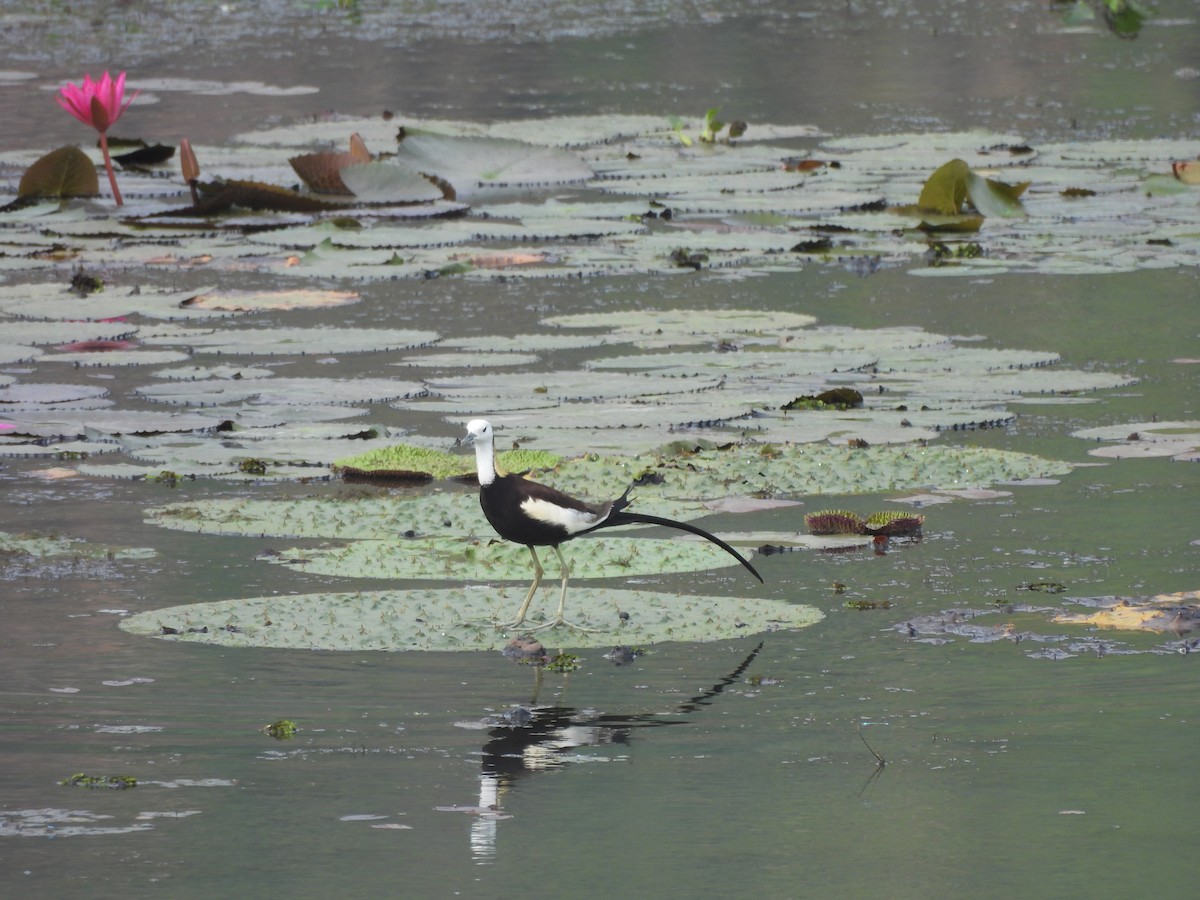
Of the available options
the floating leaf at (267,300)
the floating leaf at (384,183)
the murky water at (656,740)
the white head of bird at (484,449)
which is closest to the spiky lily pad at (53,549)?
the murky water at (656,740)

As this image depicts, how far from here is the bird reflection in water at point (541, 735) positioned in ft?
10.7

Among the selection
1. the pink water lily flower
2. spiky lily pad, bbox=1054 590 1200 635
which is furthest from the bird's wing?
the pink water lily flower

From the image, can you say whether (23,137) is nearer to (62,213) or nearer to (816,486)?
(62,213)

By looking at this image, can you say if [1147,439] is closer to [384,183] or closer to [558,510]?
[558,510]

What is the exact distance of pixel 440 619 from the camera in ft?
13.4

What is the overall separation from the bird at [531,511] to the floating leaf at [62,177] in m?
6.17

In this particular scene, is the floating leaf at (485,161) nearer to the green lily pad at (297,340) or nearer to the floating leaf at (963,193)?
the floating leaf at (963,193)

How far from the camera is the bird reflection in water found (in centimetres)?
326

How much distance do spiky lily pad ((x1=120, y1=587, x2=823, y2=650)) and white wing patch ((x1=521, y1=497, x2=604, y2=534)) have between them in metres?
0.19

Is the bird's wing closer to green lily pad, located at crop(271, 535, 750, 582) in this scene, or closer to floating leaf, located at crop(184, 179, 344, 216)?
green lily pad, located at crop(271, 535, 750, 582)

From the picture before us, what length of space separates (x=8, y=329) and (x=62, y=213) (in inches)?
106

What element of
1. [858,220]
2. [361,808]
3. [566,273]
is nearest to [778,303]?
[566,273]

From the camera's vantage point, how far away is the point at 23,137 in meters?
12.7

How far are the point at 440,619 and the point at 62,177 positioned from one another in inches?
248
